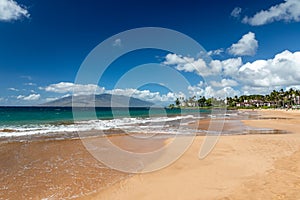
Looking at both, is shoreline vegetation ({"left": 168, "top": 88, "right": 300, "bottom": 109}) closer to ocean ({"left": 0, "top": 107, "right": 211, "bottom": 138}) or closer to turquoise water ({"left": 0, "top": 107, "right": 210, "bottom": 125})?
turquoise water ({"left": 0, "top": 107, "right": 210, "bottom": 125})

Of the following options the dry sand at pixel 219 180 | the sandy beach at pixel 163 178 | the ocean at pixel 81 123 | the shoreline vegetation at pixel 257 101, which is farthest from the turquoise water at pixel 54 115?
the shoreline vegetation at pixel 257 101

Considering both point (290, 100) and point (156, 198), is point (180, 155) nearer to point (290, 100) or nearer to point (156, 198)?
point (156, 198)

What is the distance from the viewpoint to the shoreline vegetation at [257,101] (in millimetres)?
100625

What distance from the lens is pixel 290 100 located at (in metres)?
100

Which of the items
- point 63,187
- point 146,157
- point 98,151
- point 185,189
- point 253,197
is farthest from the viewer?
point 98,151

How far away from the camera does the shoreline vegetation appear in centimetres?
10062

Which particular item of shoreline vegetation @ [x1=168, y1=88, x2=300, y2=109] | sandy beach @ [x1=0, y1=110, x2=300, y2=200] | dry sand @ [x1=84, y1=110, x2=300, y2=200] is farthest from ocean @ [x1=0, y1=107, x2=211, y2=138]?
shoreline vegetation @ [x1=168, y1=88, x2=300, y2=109]

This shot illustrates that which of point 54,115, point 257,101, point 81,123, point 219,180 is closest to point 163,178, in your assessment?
point 219,180

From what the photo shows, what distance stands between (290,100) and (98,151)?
11365 cm

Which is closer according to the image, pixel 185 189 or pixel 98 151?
pixel 185 189

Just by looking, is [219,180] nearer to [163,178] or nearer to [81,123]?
[163,178]

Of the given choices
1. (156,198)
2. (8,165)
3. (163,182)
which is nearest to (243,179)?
(163,182)

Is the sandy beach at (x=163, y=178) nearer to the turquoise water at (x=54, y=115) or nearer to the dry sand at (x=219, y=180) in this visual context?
the dry sand at (x=219, y=180)

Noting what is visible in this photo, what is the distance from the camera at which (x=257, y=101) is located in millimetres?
126375
